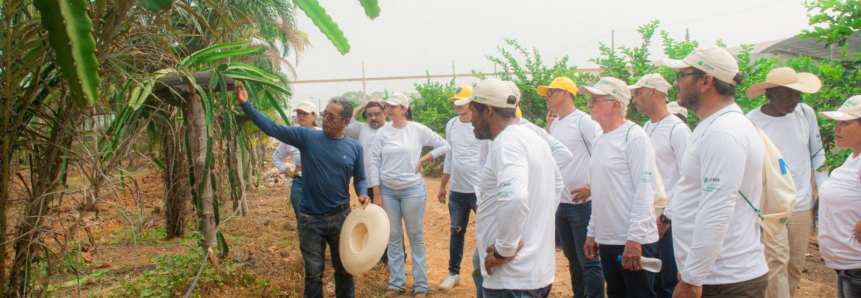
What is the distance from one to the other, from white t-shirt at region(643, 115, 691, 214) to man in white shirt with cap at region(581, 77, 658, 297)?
383mm

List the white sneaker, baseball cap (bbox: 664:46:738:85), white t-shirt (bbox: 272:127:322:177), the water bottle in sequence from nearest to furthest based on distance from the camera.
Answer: baseball cap (bbox: 664:46:738:85) < the water bottle < the white sneaker < white t-shirt (bbox: 272:127:322:177)

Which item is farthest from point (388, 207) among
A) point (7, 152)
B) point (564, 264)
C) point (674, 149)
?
point (7, 152)

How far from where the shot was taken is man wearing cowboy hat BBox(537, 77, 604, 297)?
166 inches

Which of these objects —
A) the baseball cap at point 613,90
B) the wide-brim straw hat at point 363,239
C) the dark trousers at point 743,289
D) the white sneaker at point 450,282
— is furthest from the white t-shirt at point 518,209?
the white sneaker at point 450,282

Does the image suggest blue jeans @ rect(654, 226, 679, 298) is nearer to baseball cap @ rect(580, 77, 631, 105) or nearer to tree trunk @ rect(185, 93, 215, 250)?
baseball cap @ rect(580, 77, 631, 105)

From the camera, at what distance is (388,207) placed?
5703 millimetres

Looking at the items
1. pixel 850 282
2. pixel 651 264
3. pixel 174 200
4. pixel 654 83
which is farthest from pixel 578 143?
pixel 174 200

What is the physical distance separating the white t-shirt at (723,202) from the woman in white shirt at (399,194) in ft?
10.5

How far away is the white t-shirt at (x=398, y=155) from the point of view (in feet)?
18.4

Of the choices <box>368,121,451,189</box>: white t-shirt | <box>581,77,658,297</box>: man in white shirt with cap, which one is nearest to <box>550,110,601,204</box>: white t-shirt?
<box>581,77,658,297</box>: man in white shirt with cap

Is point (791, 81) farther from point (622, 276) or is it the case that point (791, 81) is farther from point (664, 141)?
point (622, 276)

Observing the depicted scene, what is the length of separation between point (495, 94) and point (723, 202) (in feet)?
3.88

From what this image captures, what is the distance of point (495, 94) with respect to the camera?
9.88ft

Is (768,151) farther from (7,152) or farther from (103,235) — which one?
(103,235)
